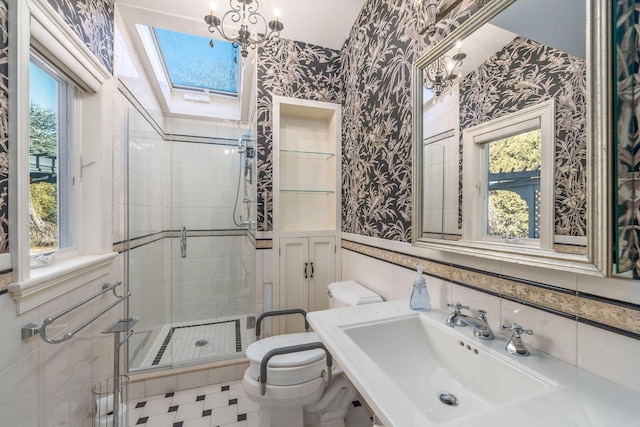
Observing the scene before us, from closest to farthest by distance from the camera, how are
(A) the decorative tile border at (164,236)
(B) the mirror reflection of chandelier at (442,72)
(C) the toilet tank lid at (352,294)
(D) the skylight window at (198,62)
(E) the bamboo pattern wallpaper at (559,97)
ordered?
(E) the bamboo pattern wallpaper at (559,97) → (B) the mirror reflection of chandelier at (442,72) → (C) the toilet tank lid at (352,294) → (A) the decorative tile border at (164,236) → (D) the skylight window at (198,62)

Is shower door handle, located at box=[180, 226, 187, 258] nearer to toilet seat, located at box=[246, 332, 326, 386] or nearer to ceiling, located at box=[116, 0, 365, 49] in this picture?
toilet seat, located at box=[246, 332, 326, 386]

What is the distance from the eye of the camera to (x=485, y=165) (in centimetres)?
95

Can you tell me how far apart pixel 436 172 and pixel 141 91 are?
8.46ft

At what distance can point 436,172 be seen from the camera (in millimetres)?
1187

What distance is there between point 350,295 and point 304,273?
2.06 ft

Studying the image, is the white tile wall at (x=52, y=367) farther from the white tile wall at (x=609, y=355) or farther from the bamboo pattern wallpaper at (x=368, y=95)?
the white tile wall at (x=609, y=355)

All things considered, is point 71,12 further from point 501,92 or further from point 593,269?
point 593,269

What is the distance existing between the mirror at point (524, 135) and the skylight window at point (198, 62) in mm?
2279

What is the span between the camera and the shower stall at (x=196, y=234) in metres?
2.32

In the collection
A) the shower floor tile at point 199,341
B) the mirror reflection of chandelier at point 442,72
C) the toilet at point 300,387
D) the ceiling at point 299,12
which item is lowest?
the shower floor tile at point 199,341

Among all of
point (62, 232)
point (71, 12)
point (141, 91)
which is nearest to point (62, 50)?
point (71, 12)

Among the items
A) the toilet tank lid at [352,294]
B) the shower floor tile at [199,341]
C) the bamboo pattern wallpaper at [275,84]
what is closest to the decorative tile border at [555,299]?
the toilet tank lid at [352,294]

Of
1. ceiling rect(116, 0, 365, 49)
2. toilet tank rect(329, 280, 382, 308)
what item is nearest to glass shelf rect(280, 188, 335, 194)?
toilet tank rect(329, 280, 382, 308)

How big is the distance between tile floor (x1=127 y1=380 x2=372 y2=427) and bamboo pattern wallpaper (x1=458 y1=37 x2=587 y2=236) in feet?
5.47
